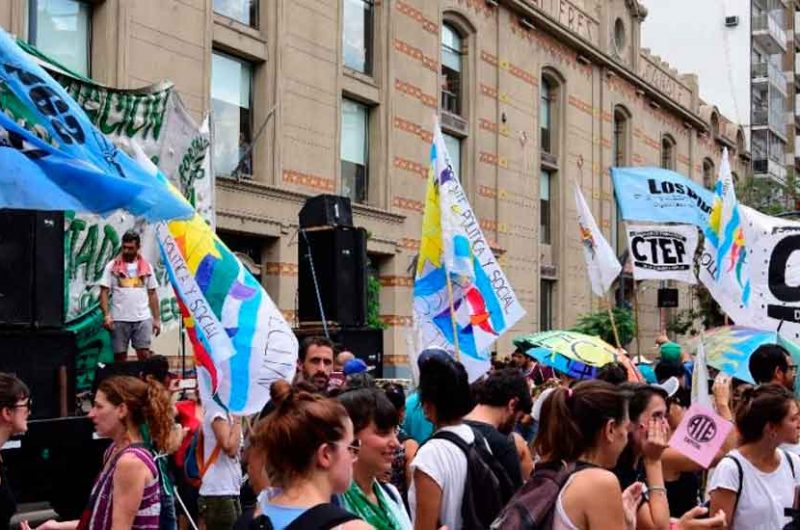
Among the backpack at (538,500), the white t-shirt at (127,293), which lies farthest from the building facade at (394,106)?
the backpack at (538,500)

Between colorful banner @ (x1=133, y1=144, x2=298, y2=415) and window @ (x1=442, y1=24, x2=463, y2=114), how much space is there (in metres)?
18.5

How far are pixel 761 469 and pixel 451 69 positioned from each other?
67.7ft

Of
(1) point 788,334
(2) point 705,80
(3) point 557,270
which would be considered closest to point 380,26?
(3) point 557,270

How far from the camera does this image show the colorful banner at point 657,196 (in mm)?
11609

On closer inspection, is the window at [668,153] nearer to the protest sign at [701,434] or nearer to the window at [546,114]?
the window at [546,114]

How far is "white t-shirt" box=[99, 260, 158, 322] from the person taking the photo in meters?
11.4

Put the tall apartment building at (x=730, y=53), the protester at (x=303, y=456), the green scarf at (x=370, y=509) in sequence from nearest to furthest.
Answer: the protester at (x=303, y=456) < the green scarf at (x=370, y=509) < the tall apartment building at (x=730, y=53)

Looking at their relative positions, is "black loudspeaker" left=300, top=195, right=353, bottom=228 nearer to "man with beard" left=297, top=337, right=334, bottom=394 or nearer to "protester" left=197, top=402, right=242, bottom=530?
"man with beard" left=297, top=337, right=334, bottom=394

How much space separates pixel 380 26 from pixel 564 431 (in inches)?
745

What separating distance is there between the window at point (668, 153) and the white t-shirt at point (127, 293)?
29618 mm

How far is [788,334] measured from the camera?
9.94 meters

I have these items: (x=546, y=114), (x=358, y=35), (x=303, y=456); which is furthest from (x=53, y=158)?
(x=546, y=114)

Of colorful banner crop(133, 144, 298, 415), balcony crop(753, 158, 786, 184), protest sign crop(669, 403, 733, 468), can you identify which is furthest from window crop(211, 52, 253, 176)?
balcony crop(753, 158, 786, 184)

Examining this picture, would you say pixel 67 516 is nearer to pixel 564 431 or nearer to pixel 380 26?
pixel 564 431
